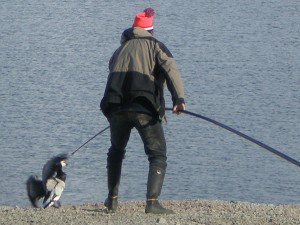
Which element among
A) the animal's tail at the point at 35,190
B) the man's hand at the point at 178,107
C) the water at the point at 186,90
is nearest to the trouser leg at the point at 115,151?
the man's hand at the point at 178,107

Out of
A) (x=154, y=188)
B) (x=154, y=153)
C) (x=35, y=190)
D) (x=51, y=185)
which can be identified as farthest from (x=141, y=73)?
(x=35, y=190)

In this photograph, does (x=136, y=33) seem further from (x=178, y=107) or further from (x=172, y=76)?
(x=178, y=107)

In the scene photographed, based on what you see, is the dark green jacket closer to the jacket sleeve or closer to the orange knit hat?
the jacket sleeve

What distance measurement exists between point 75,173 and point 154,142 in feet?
20.7

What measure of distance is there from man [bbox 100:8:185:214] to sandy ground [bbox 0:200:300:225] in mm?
427

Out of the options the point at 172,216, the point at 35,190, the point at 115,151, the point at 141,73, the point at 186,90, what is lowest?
the point at 186,90

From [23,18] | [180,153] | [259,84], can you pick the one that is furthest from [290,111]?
[23,18]

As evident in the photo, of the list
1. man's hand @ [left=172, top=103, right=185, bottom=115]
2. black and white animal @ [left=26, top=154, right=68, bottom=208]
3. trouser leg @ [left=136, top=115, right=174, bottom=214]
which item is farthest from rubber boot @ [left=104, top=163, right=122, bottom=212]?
black and white animal @ [left=26, top=154, right=68, bottom=208]

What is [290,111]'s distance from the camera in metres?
19.9

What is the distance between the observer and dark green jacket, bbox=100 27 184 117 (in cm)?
898

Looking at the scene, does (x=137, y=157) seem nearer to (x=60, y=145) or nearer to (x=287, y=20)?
(x=60, y=145)

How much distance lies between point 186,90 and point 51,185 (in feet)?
32.7

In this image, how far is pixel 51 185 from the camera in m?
11.2

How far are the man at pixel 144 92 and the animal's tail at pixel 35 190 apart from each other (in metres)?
2.36
